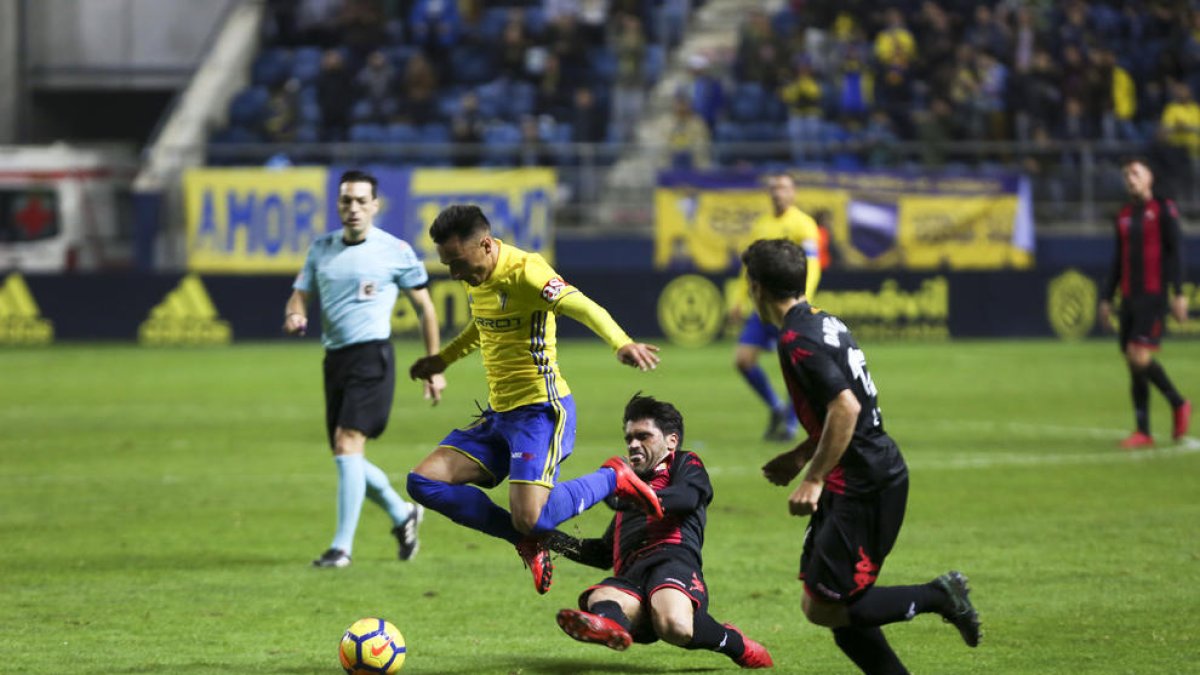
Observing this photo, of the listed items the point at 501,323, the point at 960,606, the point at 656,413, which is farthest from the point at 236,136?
the point at 960,606

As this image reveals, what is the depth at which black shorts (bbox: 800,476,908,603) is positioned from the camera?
22.4 feet

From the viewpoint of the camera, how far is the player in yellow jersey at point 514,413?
826 centimetres

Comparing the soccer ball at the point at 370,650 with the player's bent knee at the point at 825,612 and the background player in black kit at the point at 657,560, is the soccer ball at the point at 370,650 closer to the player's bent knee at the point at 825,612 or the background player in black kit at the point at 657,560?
the background player in black kit at the point at 657,560

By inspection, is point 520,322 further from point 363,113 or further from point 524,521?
point 363,113

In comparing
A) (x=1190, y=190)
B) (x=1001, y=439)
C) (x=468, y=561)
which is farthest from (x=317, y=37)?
(x=468, y=561)

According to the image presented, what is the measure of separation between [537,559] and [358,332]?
3067 millimetres

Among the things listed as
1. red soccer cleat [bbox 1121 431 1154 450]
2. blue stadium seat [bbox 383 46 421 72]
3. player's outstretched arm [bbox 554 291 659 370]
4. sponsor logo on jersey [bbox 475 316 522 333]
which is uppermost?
blue stadium seat [bbox 383 46 421 72]

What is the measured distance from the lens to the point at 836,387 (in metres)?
6.59

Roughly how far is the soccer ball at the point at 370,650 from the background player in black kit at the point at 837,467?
176cm

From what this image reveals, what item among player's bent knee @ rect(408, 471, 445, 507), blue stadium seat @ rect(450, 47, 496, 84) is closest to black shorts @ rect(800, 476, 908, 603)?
player's bent knee @ rect(408, 471, 445, 507)

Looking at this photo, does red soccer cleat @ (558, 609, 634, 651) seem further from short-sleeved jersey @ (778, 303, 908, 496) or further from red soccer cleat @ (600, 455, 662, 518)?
short-sleeved jersey @ (778, 303, 908, 496)

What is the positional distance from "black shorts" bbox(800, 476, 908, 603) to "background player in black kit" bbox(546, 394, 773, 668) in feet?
2.74

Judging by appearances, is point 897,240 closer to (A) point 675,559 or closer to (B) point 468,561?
(B) point 468,561

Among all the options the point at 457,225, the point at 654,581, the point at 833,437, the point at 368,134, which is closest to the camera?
the point at 833,437
